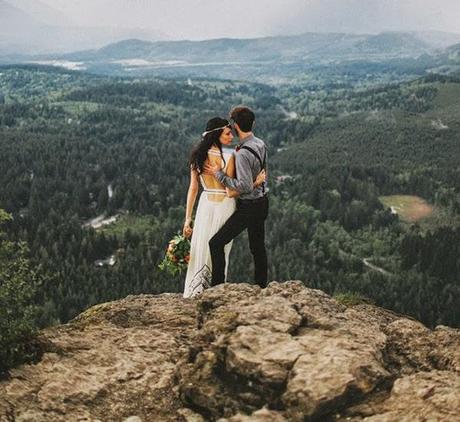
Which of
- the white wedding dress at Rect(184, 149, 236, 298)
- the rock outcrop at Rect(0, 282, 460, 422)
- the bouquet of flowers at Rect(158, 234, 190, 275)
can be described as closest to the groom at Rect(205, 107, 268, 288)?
the white wedding dress at Rect(184, 149, 236, 298)

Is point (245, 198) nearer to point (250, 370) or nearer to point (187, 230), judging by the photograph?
point (187, 230)

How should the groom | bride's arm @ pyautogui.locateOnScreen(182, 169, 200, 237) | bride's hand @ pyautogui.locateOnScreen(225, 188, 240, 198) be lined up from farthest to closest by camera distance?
1. bride's arm @ pyautogui.locateOnScreen(182, 169, 200, 237)
2. bride's hand @ pyautogui.locateOnScreen(225, 188, 240, 198)
3. the groom

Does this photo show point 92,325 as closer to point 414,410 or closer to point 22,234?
point 414,410

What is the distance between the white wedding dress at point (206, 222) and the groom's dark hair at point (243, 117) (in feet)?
4.56

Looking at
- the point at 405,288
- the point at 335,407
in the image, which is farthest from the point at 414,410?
the point at 405,288

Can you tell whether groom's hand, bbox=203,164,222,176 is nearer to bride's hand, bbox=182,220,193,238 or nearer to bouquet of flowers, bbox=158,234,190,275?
bride's hand, bbox=182,220,193,238

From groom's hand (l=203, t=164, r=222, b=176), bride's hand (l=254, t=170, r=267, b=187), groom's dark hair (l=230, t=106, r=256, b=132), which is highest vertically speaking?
groom's dark hair (l=230, t=106, r=256, b=132)

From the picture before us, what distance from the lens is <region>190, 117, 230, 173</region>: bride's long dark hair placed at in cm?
2011

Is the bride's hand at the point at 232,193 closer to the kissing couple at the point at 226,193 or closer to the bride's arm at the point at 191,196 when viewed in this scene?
the kissing couple at the point at 226,193

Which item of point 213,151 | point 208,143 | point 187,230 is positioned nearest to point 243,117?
point 208,143

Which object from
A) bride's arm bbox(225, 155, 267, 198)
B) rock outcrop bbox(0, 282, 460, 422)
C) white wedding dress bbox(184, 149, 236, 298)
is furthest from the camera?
white wedding dress bbox(184, 149, 236, 298)

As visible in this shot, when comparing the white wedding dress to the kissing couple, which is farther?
the white wedding dress

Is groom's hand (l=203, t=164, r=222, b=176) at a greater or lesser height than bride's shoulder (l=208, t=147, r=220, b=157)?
lesser

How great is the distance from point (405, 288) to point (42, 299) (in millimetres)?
110311
